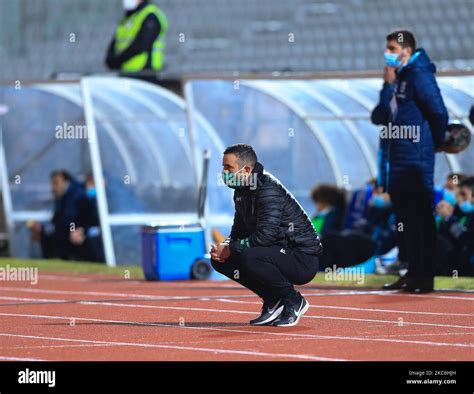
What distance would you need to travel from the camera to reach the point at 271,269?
37.4ft

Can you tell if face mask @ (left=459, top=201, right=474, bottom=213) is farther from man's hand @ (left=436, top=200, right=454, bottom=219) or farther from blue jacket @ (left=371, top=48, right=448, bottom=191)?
blue jacket @ (left=371, top=48, right=448, bottom=191)

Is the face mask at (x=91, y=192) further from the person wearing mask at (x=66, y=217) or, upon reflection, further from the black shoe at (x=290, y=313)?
the black shoe at (x=290, y=313)

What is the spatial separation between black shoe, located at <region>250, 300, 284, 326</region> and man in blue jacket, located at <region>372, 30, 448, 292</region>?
3.03 meters

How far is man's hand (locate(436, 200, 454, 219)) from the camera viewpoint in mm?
16844

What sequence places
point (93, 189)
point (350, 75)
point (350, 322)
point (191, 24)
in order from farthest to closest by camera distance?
point (191, 24) → point (93, 189) → point (350, 75) → point (350, 322)

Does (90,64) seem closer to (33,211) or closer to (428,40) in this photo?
(428,40)

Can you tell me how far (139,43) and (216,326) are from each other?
9.76 meters

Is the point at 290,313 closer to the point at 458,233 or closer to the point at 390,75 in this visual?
the point at 390,75

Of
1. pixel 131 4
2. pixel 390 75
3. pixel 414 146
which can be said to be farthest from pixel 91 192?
pixel 414 146

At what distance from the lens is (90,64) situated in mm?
44969

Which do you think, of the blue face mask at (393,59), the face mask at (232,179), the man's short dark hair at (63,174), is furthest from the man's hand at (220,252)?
the man's short dark hair at (63,174)

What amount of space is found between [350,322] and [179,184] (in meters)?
9.27

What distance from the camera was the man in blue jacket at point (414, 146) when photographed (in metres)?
14.2
